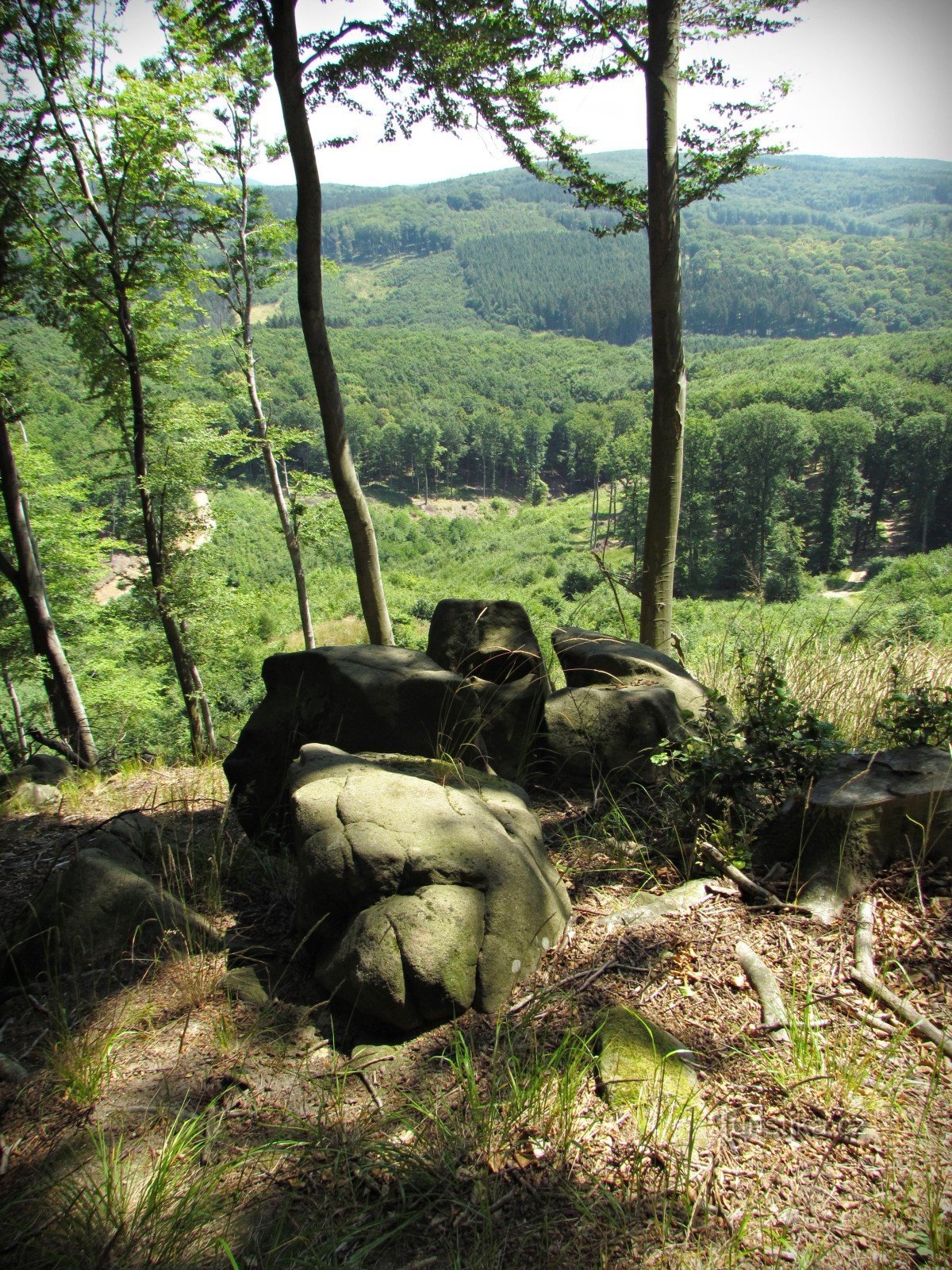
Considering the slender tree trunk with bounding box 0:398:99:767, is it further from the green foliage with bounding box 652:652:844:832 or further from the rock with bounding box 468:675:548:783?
the green foliage with bounding box 652:652:844:832

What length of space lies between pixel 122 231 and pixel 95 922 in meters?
10.7

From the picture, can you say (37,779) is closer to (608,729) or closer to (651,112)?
(608,729)

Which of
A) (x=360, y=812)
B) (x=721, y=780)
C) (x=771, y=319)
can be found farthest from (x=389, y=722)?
(x=771, y=319)

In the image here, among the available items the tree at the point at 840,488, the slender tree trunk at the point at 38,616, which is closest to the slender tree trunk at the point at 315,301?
the slender tree trunk at the point at 38,616

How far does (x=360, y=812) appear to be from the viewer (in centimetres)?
252

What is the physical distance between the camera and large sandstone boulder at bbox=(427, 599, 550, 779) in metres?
3.74

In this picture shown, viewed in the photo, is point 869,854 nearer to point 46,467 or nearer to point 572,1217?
point 572,1217

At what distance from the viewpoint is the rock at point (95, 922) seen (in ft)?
8.05

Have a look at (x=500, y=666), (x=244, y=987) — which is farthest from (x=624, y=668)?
(x=244, y=987)

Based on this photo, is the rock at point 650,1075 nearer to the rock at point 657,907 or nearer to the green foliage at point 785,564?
the rock at point 657,907

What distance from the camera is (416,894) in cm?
232

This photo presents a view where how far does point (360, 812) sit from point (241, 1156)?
3.37ft

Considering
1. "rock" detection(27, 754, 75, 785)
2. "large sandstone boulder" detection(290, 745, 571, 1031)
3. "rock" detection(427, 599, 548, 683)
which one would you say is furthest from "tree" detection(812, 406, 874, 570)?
"large sandstone boulder" detection(290, 745, 571, 1031)

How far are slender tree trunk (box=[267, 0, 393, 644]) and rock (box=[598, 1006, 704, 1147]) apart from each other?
17.9ft
